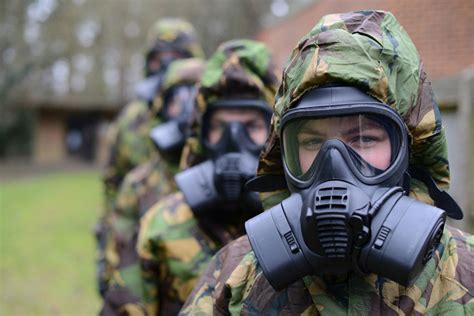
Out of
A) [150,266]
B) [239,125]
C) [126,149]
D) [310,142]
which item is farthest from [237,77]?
[126,149]

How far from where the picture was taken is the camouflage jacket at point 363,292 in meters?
1.78

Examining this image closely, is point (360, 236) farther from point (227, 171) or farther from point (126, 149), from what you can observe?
point (126, 149)

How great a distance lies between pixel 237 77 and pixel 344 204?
142cm

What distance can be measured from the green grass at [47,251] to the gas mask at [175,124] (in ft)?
10.2

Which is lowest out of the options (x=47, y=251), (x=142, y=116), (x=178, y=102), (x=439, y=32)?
(x=47, y=251)

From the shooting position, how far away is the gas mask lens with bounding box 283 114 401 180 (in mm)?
1781

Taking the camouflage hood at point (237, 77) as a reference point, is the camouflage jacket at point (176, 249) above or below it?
below

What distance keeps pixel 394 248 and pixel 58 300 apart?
6.26 meters

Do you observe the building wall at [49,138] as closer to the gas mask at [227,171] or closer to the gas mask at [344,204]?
the gas mask at [227,171]

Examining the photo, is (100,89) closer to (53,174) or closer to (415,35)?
(53,174)

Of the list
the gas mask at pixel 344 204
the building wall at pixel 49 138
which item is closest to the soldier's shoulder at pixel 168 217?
the gas mask at pixel 344 204

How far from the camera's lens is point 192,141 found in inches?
126

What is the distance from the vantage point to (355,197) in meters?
1.68

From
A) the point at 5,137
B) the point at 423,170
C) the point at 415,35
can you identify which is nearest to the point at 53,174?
the point at 5,137
